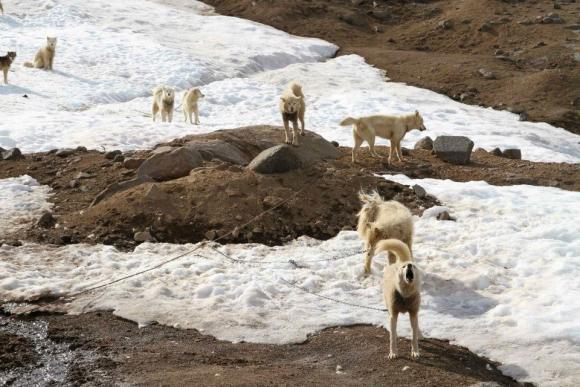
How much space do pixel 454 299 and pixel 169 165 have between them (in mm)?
6393

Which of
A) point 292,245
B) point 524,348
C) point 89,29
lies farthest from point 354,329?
point 89,29

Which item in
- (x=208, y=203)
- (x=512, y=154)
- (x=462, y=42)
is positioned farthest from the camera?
(x=462, y=42)

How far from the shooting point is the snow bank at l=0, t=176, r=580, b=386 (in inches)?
375

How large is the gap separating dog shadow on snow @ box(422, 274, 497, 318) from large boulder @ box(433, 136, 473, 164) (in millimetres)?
7172

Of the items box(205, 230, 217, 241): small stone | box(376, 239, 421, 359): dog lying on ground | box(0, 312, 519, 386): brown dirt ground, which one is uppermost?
box(376, 239, 421, 359): dog lying on ground

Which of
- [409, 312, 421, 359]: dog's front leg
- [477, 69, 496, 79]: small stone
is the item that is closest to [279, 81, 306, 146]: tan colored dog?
[409, 312, 421, 359]: dog's front leg

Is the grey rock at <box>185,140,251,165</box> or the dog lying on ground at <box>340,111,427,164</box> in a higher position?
the dog lying on ground at <box>340,111,427,164</box>

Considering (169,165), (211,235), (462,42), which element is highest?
(462,42)

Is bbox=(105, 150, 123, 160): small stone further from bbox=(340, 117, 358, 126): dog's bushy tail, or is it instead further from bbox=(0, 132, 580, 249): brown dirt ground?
bbox=(340, 117, 358, 126): dog's bushy tail

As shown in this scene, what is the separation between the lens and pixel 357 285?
1112 centimetres

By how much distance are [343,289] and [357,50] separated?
27.5 metres

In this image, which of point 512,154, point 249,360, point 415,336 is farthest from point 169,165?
point 512,154

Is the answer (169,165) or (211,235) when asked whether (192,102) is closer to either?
(169,165)

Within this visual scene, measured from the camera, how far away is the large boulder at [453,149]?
1784cm
